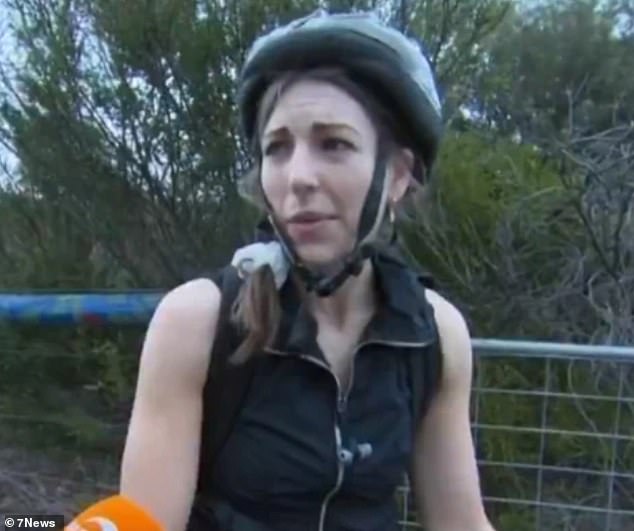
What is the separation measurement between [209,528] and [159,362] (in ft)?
0.80

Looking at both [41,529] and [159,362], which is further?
[41,529]

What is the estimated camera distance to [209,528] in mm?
1521

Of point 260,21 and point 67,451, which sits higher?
point 260,21

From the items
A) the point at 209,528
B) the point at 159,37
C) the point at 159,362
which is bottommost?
the point at 209,528

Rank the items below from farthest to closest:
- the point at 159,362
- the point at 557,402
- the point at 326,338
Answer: the point at 557,402
the point at 326,338
the point at 159,362

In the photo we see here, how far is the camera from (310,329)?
1.53 meters

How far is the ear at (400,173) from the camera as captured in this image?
64.0 inches

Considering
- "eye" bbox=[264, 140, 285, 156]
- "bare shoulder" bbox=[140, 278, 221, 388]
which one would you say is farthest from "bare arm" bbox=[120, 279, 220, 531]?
"eye" bbox=[264, 140, 285, 156]

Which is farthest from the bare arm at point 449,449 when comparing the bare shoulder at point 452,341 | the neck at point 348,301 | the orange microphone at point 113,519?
the orange microphone at point 113,519

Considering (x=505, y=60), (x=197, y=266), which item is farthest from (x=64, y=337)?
(x=505, y=60)

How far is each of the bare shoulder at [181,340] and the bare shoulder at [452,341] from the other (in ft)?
1.19

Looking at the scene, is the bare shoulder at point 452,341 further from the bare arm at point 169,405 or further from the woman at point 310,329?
the bare arm at point 169,405

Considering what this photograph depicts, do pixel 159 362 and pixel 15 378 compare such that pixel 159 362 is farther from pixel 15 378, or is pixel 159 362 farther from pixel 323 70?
pixel 15 378

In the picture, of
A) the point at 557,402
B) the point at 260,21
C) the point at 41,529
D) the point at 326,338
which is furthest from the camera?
the point at 260,21
